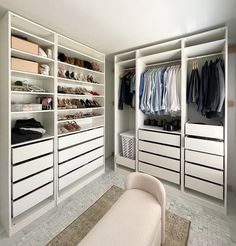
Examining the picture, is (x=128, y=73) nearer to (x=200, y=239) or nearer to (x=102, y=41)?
(x=102, y=41)

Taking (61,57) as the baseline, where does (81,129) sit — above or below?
below

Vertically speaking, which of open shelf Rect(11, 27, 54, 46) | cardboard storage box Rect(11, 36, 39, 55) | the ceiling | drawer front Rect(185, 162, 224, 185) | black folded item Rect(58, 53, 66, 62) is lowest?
drawer front Rect(185, 162, 224, 185)

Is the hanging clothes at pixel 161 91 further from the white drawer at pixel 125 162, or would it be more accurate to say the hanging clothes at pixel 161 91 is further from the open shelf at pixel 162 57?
the white drawer at pixel 125 162

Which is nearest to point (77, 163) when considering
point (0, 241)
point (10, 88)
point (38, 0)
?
point (0, 241)

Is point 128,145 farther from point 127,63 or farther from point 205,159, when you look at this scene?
point 127,63

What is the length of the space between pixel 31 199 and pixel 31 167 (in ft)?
1.25

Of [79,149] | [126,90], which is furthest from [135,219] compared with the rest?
[126,90]

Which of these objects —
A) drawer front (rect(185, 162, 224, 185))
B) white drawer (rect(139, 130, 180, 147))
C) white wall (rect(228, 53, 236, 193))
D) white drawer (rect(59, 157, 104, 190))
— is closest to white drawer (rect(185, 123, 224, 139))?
white drawer (rect(139, 130, 180, 147))

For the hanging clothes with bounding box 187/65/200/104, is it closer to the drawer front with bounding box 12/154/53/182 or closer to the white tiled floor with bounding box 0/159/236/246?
the white tiled floor with bounding box 0/159/236/246

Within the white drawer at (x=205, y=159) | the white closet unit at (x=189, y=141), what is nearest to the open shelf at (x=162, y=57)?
the white closet unit at (x=189, y=141)

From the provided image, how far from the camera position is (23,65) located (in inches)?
70.7

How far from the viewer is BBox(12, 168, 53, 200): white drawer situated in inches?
67.3

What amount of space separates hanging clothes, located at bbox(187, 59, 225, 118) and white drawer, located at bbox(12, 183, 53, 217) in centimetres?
230

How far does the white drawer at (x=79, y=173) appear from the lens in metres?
2.27
